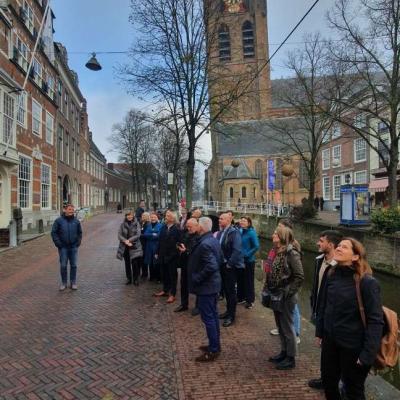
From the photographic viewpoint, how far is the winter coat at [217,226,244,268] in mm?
6152

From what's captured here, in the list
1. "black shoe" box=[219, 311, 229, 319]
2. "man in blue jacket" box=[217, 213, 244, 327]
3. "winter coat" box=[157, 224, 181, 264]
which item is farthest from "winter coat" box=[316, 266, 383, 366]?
"winter coat" box=[157, 224, 181, 264]

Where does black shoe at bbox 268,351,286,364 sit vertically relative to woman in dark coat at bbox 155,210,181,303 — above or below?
below

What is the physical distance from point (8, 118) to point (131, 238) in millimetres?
13225

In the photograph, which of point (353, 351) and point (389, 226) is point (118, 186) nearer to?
point (389, 226)

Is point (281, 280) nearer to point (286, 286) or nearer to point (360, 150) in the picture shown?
point (286, 286)

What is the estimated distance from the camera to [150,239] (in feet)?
29.6

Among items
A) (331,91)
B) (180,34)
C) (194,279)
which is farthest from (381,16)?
(194,279)

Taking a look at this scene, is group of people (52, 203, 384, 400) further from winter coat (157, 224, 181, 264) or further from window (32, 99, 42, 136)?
window (32, 99, 42, 136)

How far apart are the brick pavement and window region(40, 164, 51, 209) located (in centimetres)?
1768

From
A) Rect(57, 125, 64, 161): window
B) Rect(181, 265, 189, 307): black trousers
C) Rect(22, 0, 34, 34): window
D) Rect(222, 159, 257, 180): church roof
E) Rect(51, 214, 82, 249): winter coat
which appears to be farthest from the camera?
Rect(222, 159, 257, 180): church roof

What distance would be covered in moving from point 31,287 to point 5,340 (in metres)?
3.47

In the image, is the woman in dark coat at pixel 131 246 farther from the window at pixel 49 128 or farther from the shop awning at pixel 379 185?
the shop awning at pixel 379 185

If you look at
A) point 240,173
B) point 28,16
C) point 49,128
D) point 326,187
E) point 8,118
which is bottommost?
point 326,187

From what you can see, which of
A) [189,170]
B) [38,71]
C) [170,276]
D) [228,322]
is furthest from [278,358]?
[38,71]
